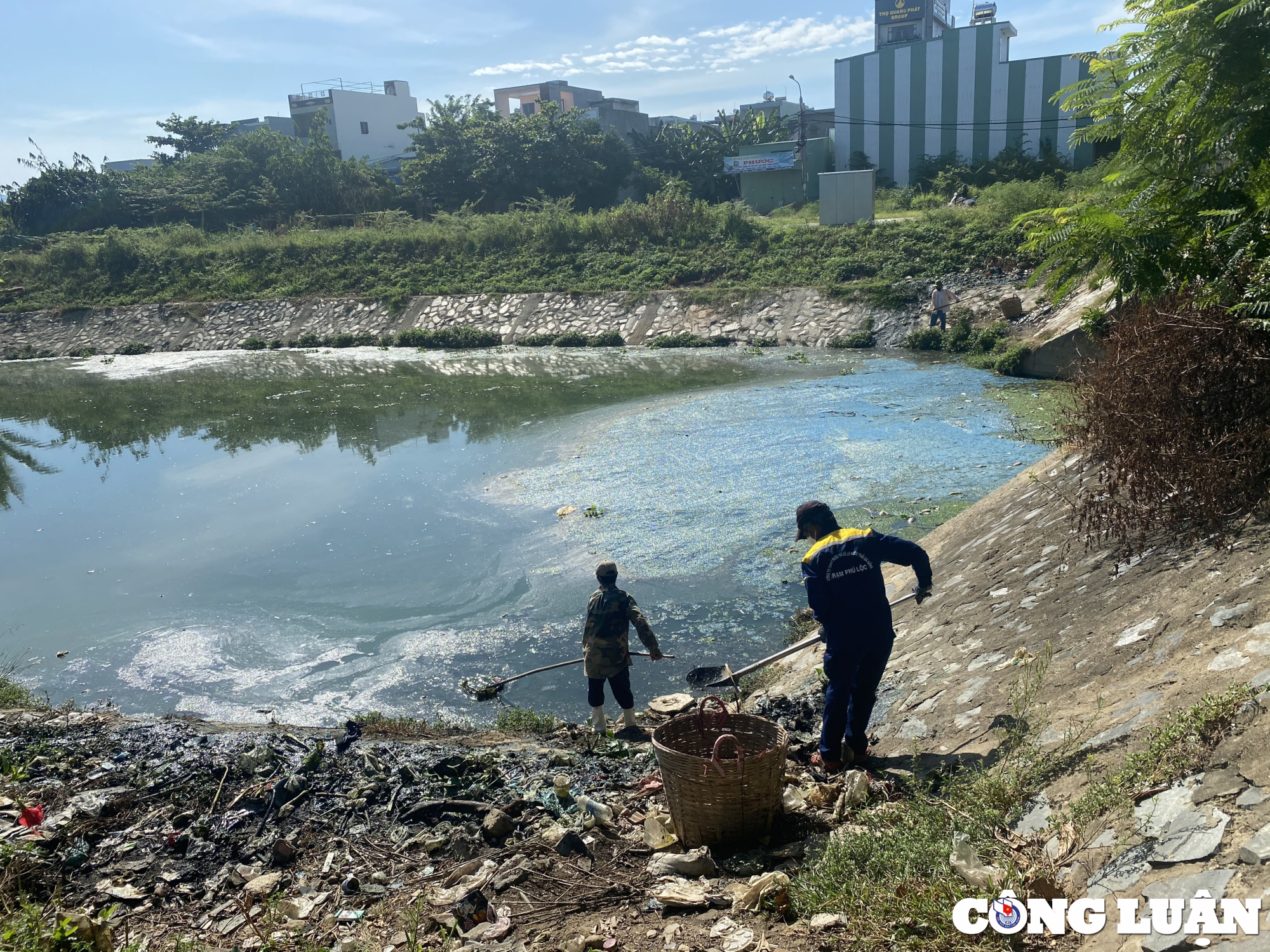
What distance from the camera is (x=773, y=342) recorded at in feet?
89.1

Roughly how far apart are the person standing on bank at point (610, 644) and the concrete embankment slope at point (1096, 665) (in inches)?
40.9

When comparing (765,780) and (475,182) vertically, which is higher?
(475,182)

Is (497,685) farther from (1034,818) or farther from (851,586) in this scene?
(1034,818)

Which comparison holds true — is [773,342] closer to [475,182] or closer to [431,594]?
[431,594]

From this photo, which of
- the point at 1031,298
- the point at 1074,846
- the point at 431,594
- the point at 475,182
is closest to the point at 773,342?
the point at 1031,298

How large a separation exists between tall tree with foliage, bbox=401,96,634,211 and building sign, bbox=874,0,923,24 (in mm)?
21676

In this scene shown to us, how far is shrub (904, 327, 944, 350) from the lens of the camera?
79.5 ft

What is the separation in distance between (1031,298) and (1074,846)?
23538 mm

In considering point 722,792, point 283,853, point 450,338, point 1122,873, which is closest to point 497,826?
point 283,853

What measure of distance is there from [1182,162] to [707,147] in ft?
148

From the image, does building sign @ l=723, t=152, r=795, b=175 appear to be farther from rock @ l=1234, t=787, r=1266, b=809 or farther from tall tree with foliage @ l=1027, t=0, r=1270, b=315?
rock @ l=1234, t=787, r=1266, b=809

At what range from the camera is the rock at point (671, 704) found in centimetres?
656

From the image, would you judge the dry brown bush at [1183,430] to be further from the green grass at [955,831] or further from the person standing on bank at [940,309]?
the person standing on bank at [940,309]

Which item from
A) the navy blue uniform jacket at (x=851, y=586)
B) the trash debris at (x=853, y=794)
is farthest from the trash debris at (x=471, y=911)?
the navy blue uniform jacket at (x=851, y=586)
